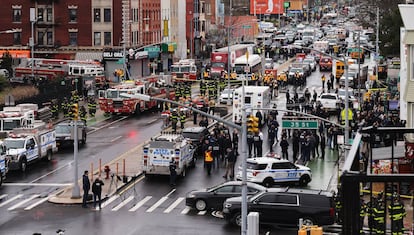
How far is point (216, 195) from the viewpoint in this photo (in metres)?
33.7

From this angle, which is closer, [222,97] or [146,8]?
[222,97]

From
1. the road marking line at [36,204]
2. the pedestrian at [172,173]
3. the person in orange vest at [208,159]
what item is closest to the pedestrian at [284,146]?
the person in orange vest at [208,159]

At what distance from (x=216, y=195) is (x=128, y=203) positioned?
390cm

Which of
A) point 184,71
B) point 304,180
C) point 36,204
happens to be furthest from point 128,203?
point 184,71

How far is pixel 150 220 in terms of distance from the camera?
3278 centimetres

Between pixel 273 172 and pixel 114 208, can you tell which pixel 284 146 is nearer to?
pixel 273 172

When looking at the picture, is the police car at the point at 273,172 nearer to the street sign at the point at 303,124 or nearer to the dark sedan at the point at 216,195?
the dark sedan at the point at 216,195

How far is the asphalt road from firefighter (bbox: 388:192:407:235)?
20772mm

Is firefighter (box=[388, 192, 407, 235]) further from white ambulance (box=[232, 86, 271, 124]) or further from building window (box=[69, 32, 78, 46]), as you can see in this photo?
building window (box=[69, 32, 78, 46])

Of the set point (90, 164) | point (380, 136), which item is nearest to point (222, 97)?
point (90, 164)

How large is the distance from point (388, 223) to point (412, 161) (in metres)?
0.79

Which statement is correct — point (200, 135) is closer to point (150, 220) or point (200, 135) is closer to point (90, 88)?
point (150, 220)

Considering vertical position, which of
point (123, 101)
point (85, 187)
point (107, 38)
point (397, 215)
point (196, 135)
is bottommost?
point (85, 187)

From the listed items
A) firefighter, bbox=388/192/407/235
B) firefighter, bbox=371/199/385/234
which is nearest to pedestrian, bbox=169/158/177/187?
firefighter, bbox=371/199/385/234
